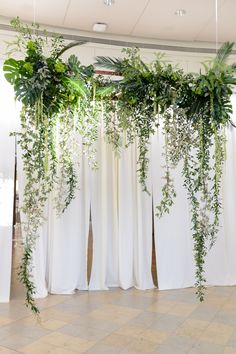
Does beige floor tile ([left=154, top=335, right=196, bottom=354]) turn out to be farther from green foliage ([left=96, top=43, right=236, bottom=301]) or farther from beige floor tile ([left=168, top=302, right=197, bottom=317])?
green foliage ([left=96, top=43, right=236, bottom=301])

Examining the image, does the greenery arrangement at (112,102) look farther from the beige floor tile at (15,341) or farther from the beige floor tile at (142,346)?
the beige floor tile at (142,346)

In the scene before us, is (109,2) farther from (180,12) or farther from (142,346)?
(142,346)

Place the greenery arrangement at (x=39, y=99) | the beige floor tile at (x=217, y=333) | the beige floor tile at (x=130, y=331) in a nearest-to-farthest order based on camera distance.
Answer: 1. the greenery arrangement at (x=39, y=99)
2. the beige floor tile at (x=217, y=333)
3. the beige floor tile at (x=130, y=331)

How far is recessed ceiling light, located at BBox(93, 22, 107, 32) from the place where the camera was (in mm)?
4695

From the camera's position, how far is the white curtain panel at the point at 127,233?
511 centimetres

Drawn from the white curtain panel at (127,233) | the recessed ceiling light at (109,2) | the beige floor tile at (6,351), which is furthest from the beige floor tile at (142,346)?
the recessed ceiling light at (109,2)

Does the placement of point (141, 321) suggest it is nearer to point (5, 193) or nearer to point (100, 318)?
point (100, 318)

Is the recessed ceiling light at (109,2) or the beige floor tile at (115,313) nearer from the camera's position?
the beige floor tile at (115,313)

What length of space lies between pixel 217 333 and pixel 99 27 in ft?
13.6

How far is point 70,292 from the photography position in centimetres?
499

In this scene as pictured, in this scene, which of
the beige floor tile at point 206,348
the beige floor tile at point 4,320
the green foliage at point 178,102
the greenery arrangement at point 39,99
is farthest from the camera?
the beige floor tile at point 4,320

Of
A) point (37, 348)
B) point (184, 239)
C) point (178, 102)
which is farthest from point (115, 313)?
point (178, 102)

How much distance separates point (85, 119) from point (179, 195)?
2.61 m

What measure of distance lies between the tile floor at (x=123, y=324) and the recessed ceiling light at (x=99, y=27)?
3.82 m
